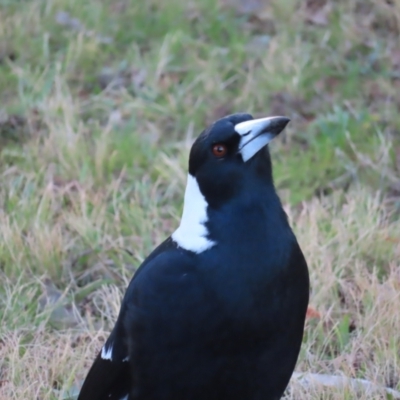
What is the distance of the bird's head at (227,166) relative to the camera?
2387mm

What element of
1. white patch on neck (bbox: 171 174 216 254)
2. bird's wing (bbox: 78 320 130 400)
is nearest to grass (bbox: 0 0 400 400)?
bird's wing (bbox: 78 320 130 400)

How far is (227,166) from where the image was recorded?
2.39 metres

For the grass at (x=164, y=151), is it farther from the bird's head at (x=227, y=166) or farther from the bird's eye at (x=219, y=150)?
the bird's eye at (x=219, y=150)

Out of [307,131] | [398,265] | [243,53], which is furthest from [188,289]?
[243,53]

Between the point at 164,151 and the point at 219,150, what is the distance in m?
2.19

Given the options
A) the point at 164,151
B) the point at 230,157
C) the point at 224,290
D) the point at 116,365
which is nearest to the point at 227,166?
the point at 230,157

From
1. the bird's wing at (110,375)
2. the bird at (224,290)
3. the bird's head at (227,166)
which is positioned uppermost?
the bird's head at (227,166)

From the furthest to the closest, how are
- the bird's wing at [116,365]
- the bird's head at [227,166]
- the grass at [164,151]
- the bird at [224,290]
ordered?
the grass at [164,151] → the bird's wing at [116,365] → the bird's head at [227,166] → the bird at [224,290]

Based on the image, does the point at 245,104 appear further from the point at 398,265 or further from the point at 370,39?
the point at 398,265

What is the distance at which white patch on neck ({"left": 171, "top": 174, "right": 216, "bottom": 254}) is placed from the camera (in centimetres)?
237

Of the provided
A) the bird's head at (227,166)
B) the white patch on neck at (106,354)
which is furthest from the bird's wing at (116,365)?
the bird's head at (227,166)

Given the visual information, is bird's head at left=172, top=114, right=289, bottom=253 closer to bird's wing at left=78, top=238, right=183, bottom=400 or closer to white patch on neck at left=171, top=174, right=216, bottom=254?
white patch on neck at left=171, top=174, right=216, bottom=254

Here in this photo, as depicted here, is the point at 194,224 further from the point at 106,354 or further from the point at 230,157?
the point at 106,354

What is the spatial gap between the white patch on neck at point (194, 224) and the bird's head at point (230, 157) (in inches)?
1.2
